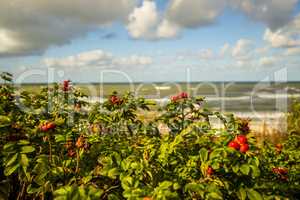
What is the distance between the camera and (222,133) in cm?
286

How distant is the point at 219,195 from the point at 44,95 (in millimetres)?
2511

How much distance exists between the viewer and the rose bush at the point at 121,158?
223 centimetres

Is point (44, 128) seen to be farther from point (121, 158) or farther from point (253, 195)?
point (253, 195)

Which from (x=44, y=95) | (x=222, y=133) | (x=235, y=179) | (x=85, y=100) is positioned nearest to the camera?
(x=235, y=179)

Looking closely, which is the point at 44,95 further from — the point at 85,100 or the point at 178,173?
the point at 178,173

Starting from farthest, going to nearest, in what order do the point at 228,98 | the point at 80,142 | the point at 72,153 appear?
1. the point at 228,98
2. the point at 72,153
3. the point at 80,142

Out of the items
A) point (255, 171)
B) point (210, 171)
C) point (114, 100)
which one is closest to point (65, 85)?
point (114, 100)

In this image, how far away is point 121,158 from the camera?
97.4 inches

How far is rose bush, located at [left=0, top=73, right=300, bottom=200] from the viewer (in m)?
2.23

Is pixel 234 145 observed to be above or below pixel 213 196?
above

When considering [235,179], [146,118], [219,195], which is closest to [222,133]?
[235,179]

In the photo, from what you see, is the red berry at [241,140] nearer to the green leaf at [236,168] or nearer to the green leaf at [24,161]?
the green leaf at [236,168]

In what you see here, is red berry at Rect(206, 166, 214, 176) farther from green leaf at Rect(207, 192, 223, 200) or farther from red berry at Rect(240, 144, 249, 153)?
green leaf at Rect(207, 192, 223, 200)

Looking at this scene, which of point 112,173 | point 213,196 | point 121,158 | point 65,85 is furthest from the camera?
point 65,85
